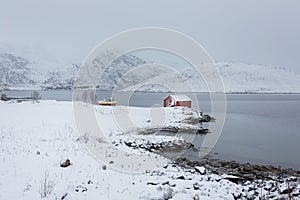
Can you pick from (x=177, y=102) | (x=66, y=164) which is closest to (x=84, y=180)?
(x=66, y=164)

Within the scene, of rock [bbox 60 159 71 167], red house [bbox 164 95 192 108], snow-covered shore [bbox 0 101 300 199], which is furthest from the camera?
red house [bbox 164 95 192 108]

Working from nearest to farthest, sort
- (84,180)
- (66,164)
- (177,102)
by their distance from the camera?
(84,180) → (66,164) → (177,102)

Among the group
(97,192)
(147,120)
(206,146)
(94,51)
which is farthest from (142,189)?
(147,120)

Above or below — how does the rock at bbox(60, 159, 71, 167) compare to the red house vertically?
below

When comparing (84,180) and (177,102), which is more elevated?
(177,102)

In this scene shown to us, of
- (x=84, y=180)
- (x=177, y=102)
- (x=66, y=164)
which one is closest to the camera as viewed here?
(x=84, y=180)

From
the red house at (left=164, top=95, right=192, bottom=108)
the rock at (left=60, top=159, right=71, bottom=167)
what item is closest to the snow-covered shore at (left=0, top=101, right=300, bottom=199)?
the rock at (left=60, top=159, right=71, bottom=167)

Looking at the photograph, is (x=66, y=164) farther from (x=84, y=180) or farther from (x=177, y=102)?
(x=177, y=102)

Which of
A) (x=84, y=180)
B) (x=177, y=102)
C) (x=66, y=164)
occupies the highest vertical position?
(x=177, y=102)

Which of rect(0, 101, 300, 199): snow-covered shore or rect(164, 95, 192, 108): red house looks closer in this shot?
rect(0, 101, 300, 199): snow-covered shore

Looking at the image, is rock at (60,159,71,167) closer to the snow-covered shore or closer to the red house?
the snow-covered shore

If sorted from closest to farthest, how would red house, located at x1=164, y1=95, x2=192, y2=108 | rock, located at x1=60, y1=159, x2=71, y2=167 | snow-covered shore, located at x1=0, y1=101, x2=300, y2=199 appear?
1. snow-covered shore, located at x1=0, y1=101, x2=300, y2=199
2. rock, located at x1=60, y1=159, x2=71, y2=167
3. red house, located at x1=164, y1=95, x2=192, y2=108

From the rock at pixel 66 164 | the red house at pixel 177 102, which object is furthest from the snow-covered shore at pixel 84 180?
the red house at pixel 177 102

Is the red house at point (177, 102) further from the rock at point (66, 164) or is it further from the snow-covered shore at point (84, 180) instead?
the rock at point (66, 164)
